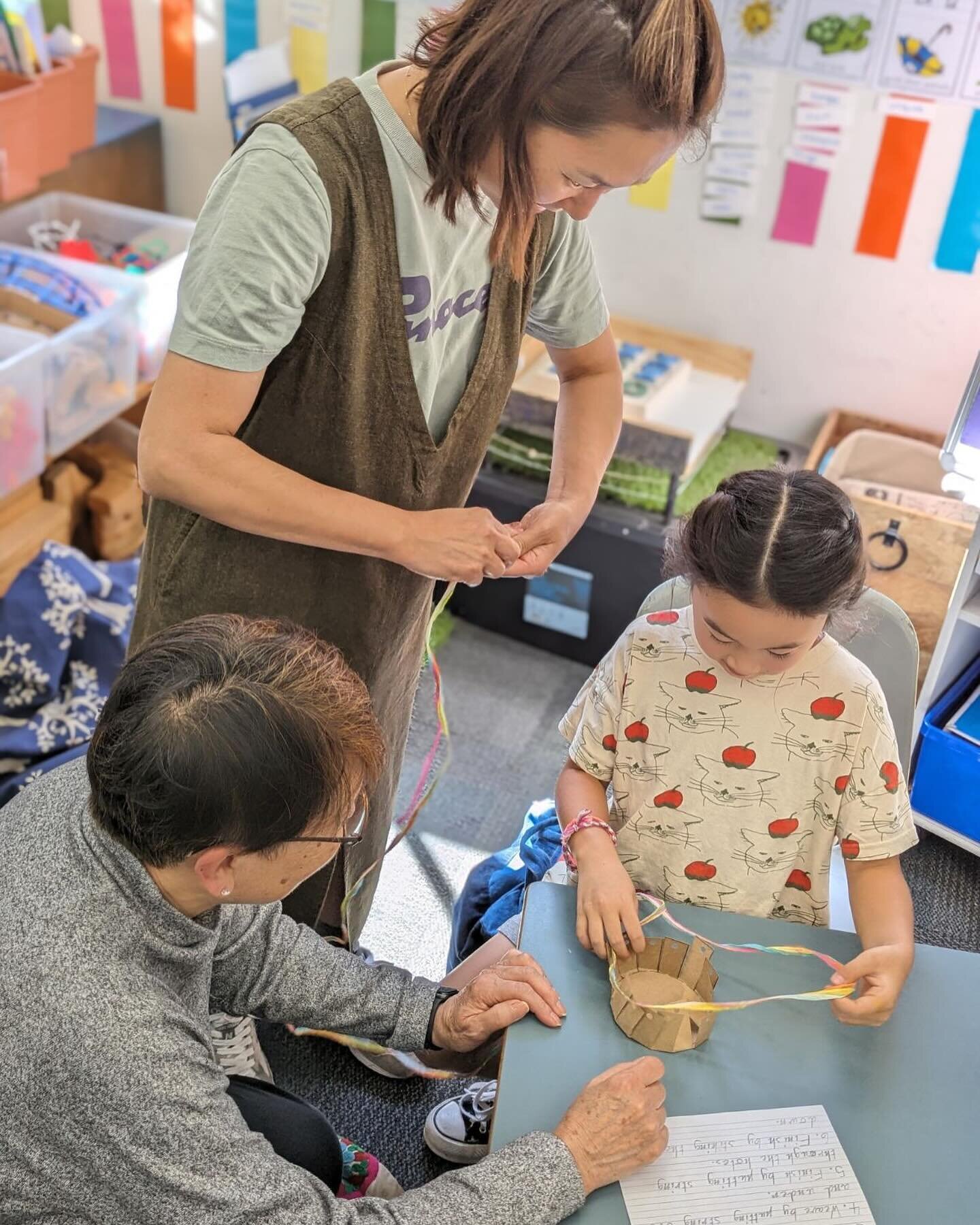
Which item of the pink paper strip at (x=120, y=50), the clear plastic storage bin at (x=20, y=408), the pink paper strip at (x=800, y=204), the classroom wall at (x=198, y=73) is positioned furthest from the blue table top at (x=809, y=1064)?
the pink paper strip at (x=120, y=50)

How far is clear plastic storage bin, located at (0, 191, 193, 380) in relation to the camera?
2756 mm

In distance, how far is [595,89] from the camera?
1.03 m

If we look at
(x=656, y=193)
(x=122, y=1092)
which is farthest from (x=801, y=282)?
(x=122, y=1092)

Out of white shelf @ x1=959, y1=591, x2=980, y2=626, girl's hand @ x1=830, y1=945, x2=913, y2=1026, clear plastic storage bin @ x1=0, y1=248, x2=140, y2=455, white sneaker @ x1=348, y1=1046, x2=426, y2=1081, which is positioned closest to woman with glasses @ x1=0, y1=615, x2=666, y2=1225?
girl's hand @ x1=830, y1=945, x2=913, y2=1026

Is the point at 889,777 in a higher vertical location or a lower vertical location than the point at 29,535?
higher

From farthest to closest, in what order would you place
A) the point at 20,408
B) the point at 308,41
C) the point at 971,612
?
the point at 308,41 < the point at 20,408 < the point at 971,612

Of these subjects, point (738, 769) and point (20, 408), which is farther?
point (20, 408)

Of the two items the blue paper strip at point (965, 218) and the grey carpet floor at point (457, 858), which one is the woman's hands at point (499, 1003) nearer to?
the grey carpet floor at point (457, 858)

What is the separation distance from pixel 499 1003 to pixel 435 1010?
0.49ft

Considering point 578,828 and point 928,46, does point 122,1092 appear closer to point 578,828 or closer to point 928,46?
point 578,828

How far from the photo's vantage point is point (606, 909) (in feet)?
4.00

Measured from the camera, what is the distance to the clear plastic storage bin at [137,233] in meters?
2.76

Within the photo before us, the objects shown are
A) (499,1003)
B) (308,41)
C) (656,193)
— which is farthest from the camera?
(308,41)

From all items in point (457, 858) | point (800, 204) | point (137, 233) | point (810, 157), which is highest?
point (810, 157)
